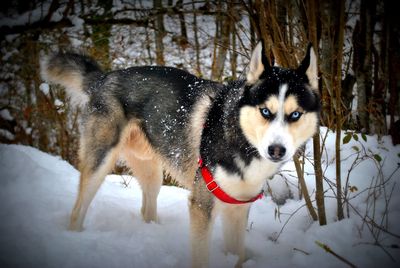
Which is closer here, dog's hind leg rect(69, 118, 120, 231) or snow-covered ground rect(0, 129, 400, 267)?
snow-covered ground rect(0, 129, 400, 267)

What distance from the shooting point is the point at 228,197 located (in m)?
2.32

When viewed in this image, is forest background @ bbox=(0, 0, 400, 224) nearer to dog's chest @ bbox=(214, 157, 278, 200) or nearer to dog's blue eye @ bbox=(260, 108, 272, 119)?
dog's chest @ bbox=(214, 157, 278, 200)

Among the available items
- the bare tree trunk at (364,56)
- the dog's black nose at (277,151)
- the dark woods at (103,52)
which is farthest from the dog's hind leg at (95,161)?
the bare tree trunk at (364,56)

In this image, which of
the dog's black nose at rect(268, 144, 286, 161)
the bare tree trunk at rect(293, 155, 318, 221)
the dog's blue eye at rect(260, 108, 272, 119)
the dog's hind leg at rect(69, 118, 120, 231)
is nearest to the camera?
the dog's black nose at rect(268, 144, 286, 161)

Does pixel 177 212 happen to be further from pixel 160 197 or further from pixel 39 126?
pixel 39 126

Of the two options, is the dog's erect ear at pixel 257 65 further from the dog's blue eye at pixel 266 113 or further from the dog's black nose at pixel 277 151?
the dog's black nose at pixel 277 151

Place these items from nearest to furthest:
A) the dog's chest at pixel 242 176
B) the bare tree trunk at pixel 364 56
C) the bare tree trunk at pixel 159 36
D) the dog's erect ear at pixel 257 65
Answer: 1. the dog's erect ear at pixel 257 65
2. the dog's chest at pixel 242 176
3. the bare tree trunk at pixel 364 56
4. the bare tree trunk at pixel 159 36

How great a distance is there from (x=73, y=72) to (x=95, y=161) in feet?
3.21

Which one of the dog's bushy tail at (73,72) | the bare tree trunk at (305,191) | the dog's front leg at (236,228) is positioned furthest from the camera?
the dog's bushy tail at (73,72)

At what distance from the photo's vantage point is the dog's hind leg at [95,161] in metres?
2.92

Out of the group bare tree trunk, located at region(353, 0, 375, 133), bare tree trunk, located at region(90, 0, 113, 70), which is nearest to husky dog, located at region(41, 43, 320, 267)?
bare tree trunk, located at region(353, 0, 375, 133)

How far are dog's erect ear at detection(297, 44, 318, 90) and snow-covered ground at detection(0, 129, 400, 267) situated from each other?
3.31 ft

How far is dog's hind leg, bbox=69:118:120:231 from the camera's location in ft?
9.58

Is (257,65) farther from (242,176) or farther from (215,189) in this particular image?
(215,189)
